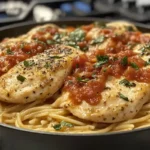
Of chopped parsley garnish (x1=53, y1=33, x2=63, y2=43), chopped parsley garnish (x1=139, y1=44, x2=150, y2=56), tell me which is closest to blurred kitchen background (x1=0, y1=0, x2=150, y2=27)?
chopped parsley garnish (x1=53, y1=33, x2=63, y2=43)

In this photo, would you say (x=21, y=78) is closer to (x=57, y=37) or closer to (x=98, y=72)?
(x=98, y=72)

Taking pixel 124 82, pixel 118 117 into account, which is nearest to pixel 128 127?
pixel 118 117

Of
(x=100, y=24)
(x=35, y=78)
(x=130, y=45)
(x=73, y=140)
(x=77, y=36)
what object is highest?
(x=100, y=24)

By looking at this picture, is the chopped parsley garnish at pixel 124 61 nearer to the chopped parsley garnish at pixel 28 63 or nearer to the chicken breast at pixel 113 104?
the chicken breast at pixel 113 104

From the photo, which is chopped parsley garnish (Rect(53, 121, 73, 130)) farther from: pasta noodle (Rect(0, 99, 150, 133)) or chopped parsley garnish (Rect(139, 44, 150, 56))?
chopped parsley garnish (Rect(139, 44, 150, 56))

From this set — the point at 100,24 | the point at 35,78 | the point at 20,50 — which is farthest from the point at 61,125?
the point at 100,24

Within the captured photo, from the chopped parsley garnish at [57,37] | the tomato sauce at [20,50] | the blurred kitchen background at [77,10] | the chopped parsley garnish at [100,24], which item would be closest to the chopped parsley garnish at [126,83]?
the tomato sauce at [20,50]
